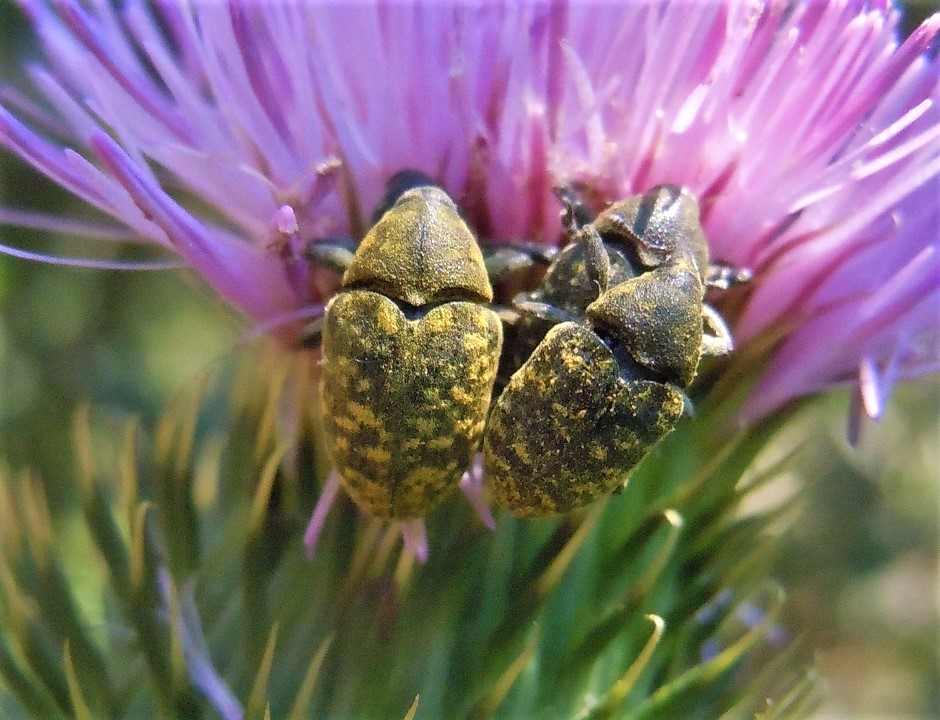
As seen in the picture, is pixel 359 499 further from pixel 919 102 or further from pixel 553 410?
pixel 919 102

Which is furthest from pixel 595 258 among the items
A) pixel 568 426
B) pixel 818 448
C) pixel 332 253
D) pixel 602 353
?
pixel 818 448

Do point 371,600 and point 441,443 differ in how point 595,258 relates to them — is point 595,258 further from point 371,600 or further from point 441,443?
point 371,600

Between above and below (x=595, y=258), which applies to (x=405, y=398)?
below

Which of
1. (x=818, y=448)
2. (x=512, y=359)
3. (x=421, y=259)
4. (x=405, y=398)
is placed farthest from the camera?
(x=818, y=448)

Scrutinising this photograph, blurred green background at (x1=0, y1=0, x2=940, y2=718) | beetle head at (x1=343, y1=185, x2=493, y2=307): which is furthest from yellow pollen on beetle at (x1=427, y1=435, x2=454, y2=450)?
blurred green background at (x1=0, y1=0, x2=940, y2=718)

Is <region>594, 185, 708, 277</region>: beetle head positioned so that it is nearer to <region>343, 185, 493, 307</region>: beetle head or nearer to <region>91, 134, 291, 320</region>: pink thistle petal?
<region>343, 185, 493, 307</region>: beetle head

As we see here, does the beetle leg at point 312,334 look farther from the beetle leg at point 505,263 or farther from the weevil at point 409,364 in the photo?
the beetle leg at point 505,263
